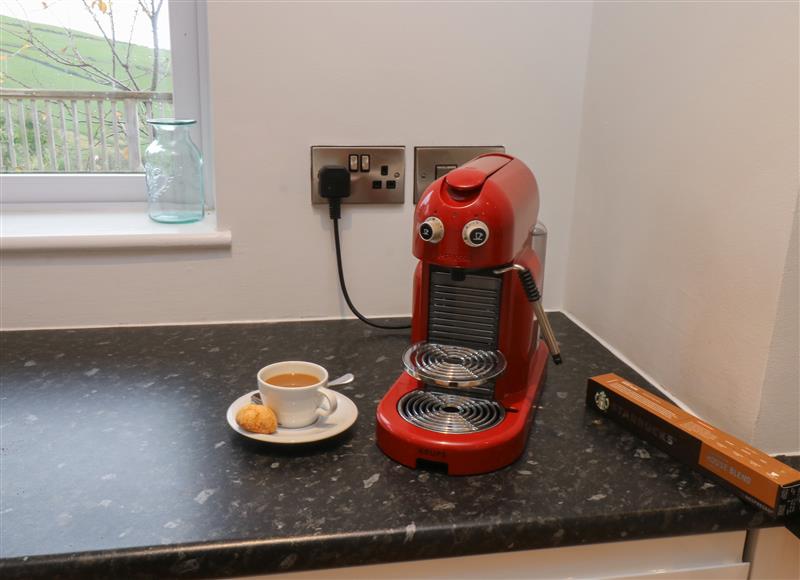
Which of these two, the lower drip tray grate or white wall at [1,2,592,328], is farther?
white wall at [1,2,592,328]

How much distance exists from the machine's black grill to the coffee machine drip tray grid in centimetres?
1

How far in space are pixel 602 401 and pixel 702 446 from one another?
0.16m

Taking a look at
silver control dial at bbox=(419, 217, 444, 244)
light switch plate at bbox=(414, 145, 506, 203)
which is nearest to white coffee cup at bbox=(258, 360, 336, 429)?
silver control dial at bbox=(419, 217, 444, 244)

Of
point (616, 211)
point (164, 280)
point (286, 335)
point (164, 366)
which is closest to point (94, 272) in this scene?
point (164, 280)

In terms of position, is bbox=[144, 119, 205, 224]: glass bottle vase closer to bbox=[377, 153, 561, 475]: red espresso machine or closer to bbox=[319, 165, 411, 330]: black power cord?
bbox=[319, 165, 411, 330]: black power cord

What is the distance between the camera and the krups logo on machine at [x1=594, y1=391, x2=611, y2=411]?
3.09 feet

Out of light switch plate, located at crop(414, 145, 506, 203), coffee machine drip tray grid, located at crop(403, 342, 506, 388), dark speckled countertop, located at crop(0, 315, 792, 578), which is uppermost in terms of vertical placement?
light switch plate, located at crop(414, 145, 506, 203)

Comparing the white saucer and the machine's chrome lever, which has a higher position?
the machine's chrome lever

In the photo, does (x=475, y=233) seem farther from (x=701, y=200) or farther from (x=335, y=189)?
(x=335, y=189)

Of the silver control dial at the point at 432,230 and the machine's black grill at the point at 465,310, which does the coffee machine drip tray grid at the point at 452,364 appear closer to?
the machine's black grill at the point at 465,310

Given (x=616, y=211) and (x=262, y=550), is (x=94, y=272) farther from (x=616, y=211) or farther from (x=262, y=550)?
(x=616, y=211)

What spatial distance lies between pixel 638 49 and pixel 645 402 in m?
0.54

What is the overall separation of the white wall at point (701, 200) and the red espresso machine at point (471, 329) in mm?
211

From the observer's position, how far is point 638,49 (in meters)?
1.08
